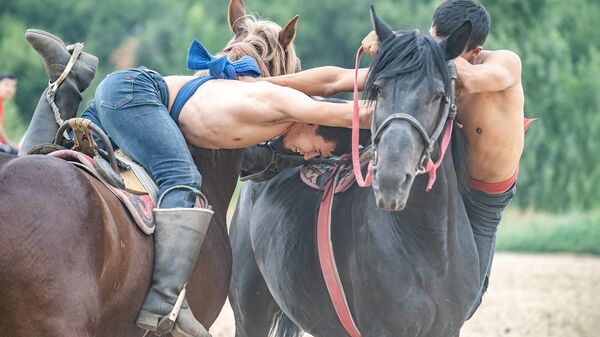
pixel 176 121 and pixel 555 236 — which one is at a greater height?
pixel 176 121

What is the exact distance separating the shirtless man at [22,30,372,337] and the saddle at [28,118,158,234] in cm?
7

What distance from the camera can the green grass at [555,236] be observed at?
17359 millimetres

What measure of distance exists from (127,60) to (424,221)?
113ft

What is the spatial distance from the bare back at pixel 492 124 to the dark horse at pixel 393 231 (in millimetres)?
112

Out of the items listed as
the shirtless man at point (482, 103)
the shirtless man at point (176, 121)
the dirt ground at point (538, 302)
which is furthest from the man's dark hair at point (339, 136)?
the dirt ground at point (538, 302)

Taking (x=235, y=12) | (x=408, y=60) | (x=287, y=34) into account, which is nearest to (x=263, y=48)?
(x=287, y=34)

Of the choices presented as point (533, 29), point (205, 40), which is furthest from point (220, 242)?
point (205, 40)

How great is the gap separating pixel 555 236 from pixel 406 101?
574 inches

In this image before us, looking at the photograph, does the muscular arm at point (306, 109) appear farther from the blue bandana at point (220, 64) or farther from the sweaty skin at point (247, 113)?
the blue bandana at point (220, 64)

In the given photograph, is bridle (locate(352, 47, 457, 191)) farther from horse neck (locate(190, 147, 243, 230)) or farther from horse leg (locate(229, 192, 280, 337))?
horse leg (locate(229, 192, 280, 337))

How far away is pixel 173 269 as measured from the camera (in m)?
4.05

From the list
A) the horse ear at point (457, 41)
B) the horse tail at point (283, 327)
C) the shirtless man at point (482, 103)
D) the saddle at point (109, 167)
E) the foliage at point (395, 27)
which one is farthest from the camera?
the foliage at point (395, 27)

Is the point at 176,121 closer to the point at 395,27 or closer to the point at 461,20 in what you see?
the point at 461,20

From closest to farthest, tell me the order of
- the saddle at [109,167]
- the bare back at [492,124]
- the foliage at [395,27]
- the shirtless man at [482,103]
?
the saddle at [109,167], the shirtless man at [482,103], the bare back at [492,124], the foliage at [395,27]
